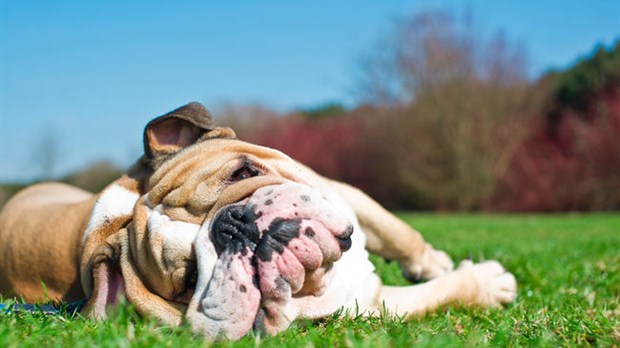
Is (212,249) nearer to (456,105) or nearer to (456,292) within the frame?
(456,292)

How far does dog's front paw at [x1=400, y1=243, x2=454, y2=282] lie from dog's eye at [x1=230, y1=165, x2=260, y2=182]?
66.8 inches

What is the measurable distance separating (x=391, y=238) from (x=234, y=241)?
1830mm

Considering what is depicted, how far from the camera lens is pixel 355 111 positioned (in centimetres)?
2462

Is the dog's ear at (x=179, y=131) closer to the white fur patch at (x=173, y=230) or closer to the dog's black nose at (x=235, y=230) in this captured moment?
the white fur patch at (x=173, y=230)

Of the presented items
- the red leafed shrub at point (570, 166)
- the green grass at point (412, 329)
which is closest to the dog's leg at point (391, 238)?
the green grass at point (412, 329)

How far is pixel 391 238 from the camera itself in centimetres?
396

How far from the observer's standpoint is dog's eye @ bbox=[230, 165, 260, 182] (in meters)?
2.71

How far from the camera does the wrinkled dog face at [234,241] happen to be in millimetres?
2240

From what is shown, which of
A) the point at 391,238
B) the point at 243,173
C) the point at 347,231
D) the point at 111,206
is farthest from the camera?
the point at 391,238

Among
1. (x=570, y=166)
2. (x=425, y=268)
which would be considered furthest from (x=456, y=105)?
(x=425, y=268)

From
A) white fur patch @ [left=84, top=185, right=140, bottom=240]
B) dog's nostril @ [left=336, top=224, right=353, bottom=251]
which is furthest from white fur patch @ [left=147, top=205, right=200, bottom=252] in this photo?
dog's nostril @ [left=336, top=224, right=353, bottom=251]

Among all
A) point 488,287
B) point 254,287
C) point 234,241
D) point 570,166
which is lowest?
point 570,166

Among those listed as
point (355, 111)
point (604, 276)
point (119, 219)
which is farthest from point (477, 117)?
point (119, 219)

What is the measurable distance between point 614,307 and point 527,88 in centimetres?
2068
